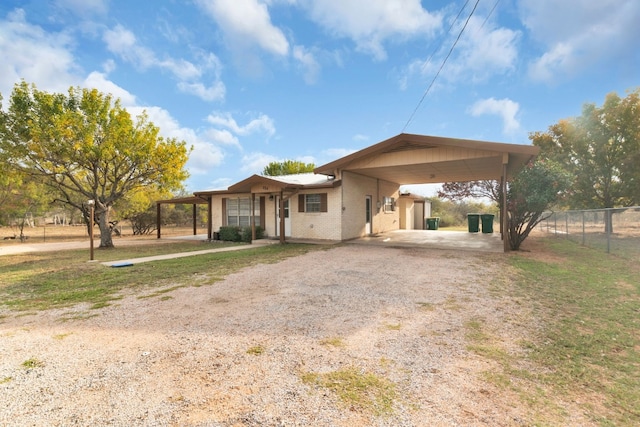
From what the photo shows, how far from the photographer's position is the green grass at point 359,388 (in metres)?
2.24

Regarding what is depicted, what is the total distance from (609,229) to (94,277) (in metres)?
15.3

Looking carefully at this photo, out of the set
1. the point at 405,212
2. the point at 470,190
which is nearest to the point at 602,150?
the point at 470,190

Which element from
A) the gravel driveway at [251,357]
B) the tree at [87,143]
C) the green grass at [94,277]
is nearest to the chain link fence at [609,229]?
the gravel driveway at [251,357]

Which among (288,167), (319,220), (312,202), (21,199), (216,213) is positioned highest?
(288,167)

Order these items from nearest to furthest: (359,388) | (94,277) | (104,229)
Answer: (359,388) → (94,277) → (104,229)

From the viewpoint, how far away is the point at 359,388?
247 centimetres

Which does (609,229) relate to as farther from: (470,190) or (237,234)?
(237,234)

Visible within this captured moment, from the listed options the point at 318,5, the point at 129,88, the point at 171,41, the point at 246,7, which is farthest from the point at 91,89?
the point at 318,5

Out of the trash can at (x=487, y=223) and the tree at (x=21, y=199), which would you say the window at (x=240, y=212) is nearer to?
the tree at (x=21, y=199)

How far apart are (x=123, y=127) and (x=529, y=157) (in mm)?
15634

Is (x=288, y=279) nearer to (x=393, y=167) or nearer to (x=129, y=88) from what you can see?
(x=393, y=167)

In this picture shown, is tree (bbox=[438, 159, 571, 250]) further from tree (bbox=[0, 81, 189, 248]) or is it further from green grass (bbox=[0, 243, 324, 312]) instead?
tree (bbox=[0, 81, 189, 248])

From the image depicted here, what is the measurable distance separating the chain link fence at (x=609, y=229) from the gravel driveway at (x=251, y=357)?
7.84 m

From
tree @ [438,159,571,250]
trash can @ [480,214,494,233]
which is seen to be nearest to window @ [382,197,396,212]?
trash can @ [480,214,494,233]
